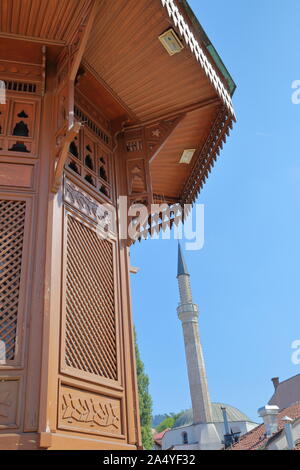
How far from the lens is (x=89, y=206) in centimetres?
534

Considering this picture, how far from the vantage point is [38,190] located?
187 inches

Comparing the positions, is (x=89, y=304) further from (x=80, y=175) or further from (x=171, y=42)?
(x=171, y=42)

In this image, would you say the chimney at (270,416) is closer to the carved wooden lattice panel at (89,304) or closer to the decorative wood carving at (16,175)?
the carved wooden lattice panel at (89,304)

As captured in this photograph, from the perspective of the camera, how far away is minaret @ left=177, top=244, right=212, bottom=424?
122 ft

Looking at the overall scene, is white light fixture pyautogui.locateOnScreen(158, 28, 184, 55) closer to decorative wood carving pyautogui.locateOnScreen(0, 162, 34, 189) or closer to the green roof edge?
the green roof edge

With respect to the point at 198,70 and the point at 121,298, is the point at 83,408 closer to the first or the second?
the point at 121,298

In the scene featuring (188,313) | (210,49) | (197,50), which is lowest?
(197,50)

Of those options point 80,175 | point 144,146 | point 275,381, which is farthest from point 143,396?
point 275,381

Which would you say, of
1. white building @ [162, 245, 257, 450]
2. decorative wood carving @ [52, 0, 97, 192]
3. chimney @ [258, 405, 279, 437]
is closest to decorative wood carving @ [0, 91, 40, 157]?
decorative wood carving @ [52, 0, 97, 192]

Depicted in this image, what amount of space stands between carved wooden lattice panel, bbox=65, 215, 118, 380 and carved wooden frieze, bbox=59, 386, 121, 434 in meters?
0.26

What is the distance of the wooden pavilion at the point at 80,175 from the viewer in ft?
12.9

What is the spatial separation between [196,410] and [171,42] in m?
37.1

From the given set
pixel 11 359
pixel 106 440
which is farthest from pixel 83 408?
pixel 11 359

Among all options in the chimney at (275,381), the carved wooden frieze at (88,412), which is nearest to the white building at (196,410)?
the chimney at (275,381)
